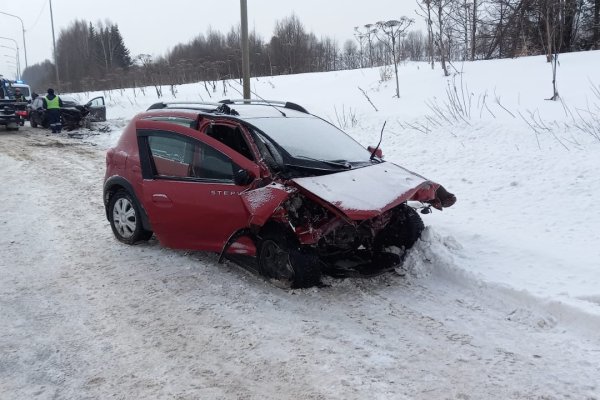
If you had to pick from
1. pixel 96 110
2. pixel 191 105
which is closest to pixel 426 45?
pixel 96 110

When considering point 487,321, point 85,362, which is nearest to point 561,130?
point 487,321

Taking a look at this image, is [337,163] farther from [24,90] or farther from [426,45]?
[426,45]

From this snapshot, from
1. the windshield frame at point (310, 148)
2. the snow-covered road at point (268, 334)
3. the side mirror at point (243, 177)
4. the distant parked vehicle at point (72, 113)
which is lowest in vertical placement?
the snow-covered road at point (268, 334)

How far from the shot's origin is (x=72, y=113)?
2150cm

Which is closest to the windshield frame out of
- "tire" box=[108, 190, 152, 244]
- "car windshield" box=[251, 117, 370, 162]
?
"car windshield" box=[251, 117, 370, 162]

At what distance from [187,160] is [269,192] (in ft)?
4.36

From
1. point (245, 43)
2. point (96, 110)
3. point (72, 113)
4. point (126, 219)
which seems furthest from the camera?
point (96, 110)

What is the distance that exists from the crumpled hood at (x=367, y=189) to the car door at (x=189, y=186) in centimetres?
71

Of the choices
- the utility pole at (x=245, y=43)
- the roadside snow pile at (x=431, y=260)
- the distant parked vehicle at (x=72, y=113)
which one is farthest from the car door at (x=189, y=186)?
the distant parked vehicle at (x=72, y=113)

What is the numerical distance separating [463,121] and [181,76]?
26294mm

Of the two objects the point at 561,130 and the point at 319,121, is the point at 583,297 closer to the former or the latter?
the point at 319,121

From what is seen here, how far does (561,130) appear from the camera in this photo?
883 cm

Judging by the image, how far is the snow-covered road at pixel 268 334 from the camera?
330cm

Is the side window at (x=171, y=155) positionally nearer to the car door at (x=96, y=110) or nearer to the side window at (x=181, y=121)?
the side window at (x=181, y=121)
